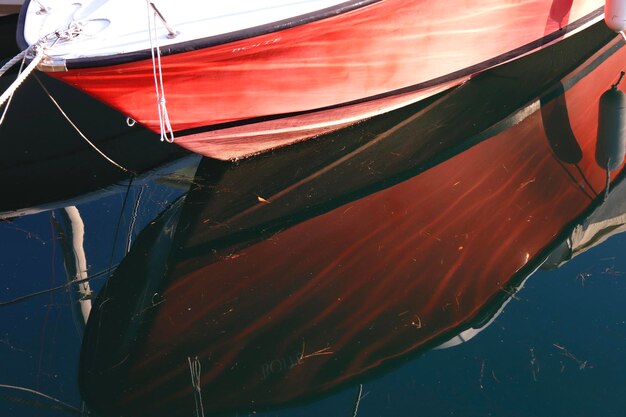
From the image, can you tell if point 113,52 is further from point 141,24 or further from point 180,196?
point 180,196

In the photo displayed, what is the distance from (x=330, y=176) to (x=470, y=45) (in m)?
1.27

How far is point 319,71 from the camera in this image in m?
5.00

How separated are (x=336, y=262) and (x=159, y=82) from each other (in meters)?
1.37

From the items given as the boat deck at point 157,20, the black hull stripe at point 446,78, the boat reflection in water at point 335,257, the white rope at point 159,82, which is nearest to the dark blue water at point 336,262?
the boat reflection in water at point 335,257

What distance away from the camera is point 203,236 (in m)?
5.06

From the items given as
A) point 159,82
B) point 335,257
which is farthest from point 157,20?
point 335,257

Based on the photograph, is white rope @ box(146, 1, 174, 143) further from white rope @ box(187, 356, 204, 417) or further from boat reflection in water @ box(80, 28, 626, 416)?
white rope @ box(187, 356, 204, 417)

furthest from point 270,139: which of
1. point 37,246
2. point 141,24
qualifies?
point 37,246

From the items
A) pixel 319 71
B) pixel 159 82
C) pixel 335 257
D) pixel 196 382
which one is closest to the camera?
pixel 196 382

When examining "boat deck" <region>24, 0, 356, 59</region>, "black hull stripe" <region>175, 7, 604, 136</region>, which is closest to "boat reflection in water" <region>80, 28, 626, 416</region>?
"black hull stripe" <region>175, 7, 604, 136</region>

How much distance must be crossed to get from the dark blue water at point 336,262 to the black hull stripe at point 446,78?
0.81ft

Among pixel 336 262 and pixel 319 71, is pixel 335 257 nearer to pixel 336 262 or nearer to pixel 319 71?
pixel 336 262

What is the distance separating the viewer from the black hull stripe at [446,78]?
16.6 ft

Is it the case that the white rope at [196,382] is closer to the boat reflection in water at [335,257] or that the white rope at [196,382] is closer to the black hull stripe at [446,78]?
the boat reflection in water at [335,257]
